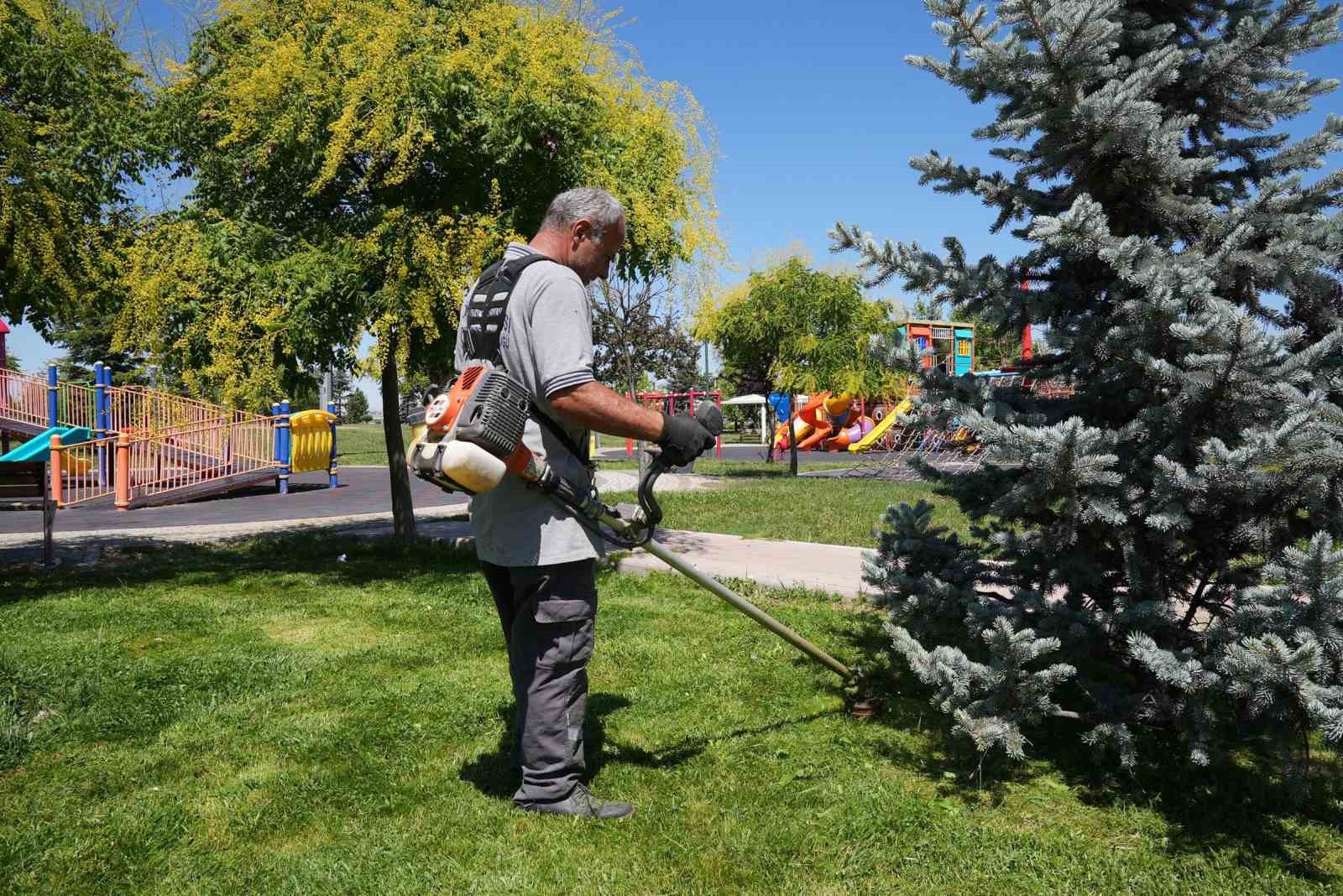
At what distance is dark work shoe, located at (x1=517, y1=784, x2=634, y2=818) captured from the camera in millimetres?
2879

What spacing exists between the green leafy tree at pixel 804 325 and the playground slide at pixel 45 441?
11.2 m

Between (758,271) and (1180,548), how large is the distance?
56.0 feet

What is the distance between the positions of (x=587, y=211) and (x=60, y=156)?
5.07m

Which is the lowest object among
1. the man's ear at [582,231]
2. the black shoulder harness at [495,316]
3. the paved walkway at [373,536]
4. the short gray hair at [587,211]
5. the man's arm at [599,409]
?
the paved walkway at [373,536]

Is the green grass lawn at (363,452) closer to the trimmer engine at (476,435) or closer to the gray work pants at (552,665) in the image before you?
the gray work pants at (552,665)

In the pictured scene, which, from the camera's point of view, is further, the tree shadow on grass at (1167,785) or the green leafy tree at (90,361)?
the green leafy tree at (90,361)

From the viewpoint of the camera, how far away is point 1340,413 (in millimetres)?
2648

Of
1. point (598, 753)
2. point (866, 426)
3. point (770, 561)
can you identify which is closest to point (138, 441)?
point (770, 561)

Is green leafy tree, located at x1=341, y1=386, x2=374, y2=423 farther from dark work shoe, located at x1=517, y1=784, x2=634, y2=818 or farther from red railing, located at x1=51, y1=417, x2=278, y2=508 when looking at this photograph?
dark work shoe, located at x1=517, y1=784, x2=634, y2=818

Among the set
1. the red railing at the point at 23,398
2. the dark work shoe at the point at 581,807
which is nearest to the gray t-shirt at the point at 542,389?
the dark work shoe at the point at 581,807

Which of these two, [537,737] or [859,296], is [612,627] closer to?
[537,737]

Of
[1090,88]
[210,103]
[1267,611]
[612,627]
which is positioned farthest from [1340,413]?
[210,103]

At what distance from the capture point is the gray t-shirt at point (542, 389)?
2.69 meters

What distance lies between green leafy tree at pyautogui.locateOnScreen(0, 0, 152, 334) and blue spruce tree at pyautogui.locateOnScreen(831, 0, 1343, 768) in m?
5.17
